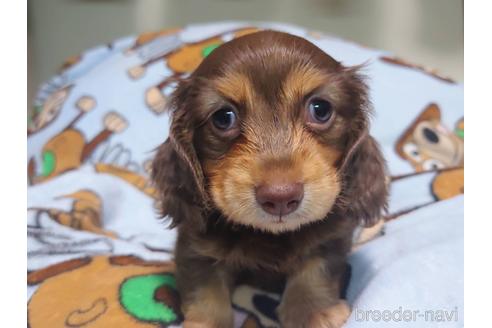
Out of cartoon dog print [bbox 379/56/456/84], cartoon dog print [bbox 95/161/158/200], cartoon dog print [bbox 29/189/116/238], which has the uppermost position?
cartoon dog print [bbox 379/56/456/84]

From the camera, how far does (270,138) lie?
4.22 feet

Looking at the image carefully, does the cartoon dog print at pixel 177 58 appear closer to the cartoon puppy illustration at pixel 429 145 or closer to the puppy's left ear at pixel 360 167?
the cartoon puppy illustration at pixel 429 145

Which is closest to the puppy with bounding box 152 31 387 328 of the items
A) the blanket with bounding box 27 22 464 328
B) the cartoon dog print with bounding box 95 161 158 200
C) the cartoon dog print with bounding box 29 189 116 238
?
the blanket with bounding box 27 22 464 328

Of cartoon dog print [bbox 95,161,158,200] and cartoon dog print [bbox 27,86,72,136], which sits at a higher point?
cartoon dog print [bbox 27,86,72,136]

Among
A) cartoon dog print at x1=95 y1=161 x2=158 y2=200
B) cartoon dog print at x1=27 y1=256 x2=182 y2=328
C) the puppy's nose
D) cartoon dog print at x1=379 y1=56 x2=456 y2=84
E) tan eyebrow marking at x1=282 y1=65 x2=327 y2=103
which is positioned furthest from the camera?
cartoon dog print at x1=379 y1=56 x2=456 y2=84

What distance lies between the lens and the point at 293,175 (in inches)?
47.4

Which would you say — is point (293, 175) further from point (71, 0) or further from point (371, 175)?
point (71, 0)

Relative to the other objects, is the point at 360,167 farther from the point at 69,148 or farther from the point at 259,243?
the point at 69,148

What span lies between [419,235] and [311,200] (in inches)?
31.0

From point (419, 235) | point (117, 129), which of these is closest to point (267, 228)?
Answer: point (419, 235)

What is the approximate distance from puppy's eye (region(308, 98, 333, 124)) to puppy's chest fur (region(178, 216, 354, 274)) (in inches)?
10.8

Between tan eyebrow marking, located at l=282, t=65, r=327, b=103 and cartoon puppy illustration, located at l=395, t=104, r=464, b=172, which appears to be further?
cartoon puppy illustration, located at l=395, t=104, r=464, b=172

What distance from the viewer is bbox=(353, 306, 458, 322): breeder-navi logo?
4.56 ft

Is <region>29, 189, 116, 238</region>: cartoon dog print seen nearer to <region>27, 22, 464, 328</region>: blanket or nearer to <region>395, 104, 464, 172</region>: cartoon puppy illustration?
<region>27, 22, 464, 328</region>: blanket
